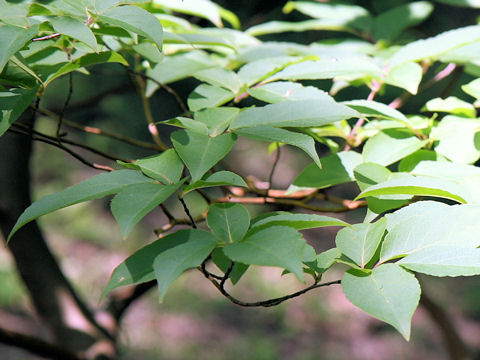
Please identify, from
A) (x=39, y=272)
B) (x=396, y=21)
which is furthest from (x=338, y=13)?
(x=39, y=272)

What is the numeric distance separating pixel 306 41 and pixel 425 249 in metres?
0.99

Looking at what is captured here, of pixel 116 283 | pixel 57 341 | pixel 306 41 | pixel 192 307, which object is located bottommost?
pixel 192 307

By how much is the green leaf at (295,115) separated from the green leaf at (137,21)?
103 millimetres

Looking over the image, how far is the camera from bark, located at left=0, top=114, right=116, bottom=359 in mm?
963

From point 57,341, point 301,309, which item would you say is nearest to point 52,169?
point 301,309

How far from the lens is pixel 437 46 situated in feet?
1.84

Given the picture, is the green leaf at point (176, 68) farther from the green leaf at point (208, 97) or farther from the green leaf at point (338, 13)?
the green leaf at point (338, 13)

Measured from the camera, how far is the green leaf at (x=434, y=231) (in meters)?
0.37

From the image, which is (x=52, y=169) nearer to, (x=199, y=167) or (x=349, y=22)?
(x=349, y=22)

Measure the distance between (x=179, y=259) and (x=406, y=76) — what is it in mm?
382

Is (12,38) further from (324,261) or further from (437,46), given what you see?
(437,46)

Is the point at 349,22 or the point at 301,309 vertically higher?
the point at 349,22

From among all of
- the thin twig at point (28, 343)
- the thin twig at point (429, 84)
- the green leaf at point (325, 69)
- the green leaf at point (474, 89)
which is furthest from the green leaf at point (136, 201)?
the thin twig at point (28, 343)

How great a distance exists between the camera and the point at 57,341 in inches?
39.9
